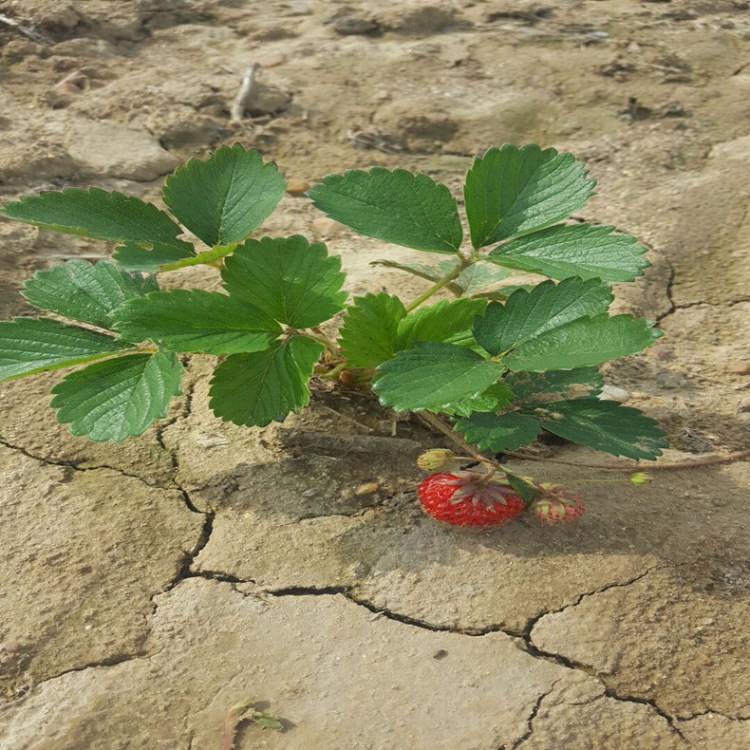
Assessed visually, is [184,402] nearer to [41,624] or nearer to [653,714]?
[41,624]

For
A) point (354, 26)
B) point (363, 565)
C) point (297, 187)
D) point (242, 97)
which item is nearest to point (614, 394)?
point (363, 565)

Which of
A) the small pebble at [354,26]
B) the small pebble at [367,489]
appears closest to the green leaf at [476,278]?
the small pebble at [367,489]

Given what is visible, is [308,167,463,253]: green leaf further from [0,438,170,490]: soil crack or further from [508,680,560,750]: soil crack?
[508,680,560,750]: soil crack

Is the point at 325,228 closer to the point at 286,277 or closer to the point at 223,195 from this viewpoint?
the point at 223,195

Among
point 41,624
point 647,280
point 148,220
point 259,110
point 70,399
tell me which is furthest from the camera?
point 259,110

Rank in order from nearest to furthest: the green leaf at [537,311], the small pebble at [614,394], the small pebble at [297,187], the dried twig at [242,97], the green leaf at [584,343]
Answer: the green leaf at [584,343] → the green leaf at [537,311] → the small pebble at [614,394] → the small pebble at [297,187] → the dried twig at [242,97]

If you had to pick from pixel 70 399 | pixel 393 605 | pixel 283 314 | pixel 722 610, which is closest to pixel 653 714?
pixel 722 610

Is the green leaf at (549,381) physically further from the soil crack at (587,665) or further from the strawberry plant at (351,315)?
the soil crack at (587,665)
